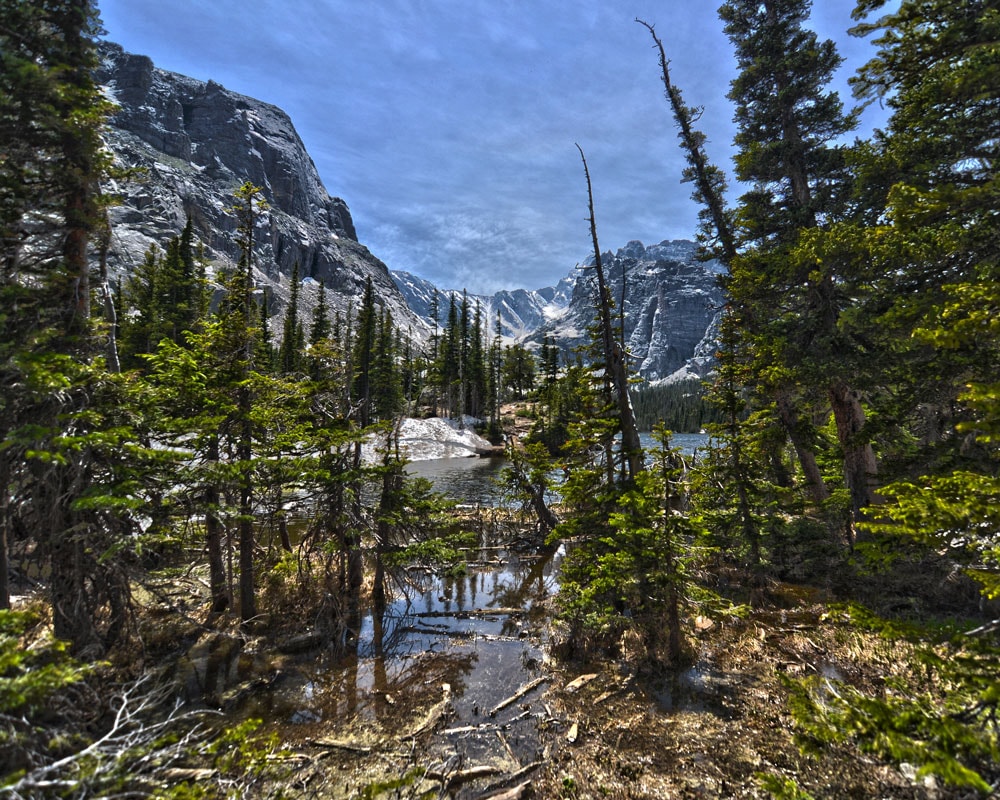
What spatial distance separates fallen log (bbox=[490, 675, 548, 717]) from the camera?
8086 millimetres

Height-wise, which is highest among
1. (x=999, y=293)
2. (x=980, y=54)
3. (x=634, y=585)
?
(x=980, y=54)

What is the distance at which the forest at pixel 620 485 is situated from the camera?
4168 millimetres

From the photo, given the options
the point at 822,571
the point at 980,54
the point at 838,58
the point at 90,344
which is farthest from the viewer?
the point at 838,58

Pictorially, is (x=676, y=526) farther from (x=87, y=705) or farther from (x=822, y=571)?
(x=87, y=705)

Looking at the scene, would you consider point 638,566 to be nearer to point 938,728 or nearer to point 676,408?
point 938,728

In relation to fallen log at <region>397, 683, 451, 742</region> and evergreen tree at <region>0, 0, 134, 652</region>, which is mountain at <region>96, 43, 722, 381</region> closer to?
evergreen tree at <region>0, 0, 134, 652</region>

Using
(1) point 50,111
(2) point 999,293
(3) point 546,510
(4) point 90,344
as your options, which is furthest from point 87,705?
(3) point 546,510

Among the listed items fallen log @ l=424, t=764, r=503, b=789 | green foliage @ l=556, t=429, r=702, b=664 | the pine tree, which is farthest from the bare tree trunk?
the pine tree

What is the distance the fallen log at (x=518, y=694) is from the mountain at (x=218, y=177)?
433 ft

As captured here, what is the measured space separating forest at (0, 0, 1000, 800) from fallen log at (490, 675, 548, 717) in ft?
2.88

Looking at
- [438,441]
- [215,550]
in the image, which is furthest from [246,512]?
[438,441]

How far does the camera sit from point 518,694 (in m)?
8.51

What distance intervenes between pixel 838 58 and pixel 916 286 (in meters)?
10.7

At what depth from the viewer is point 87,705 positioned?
6.59m
